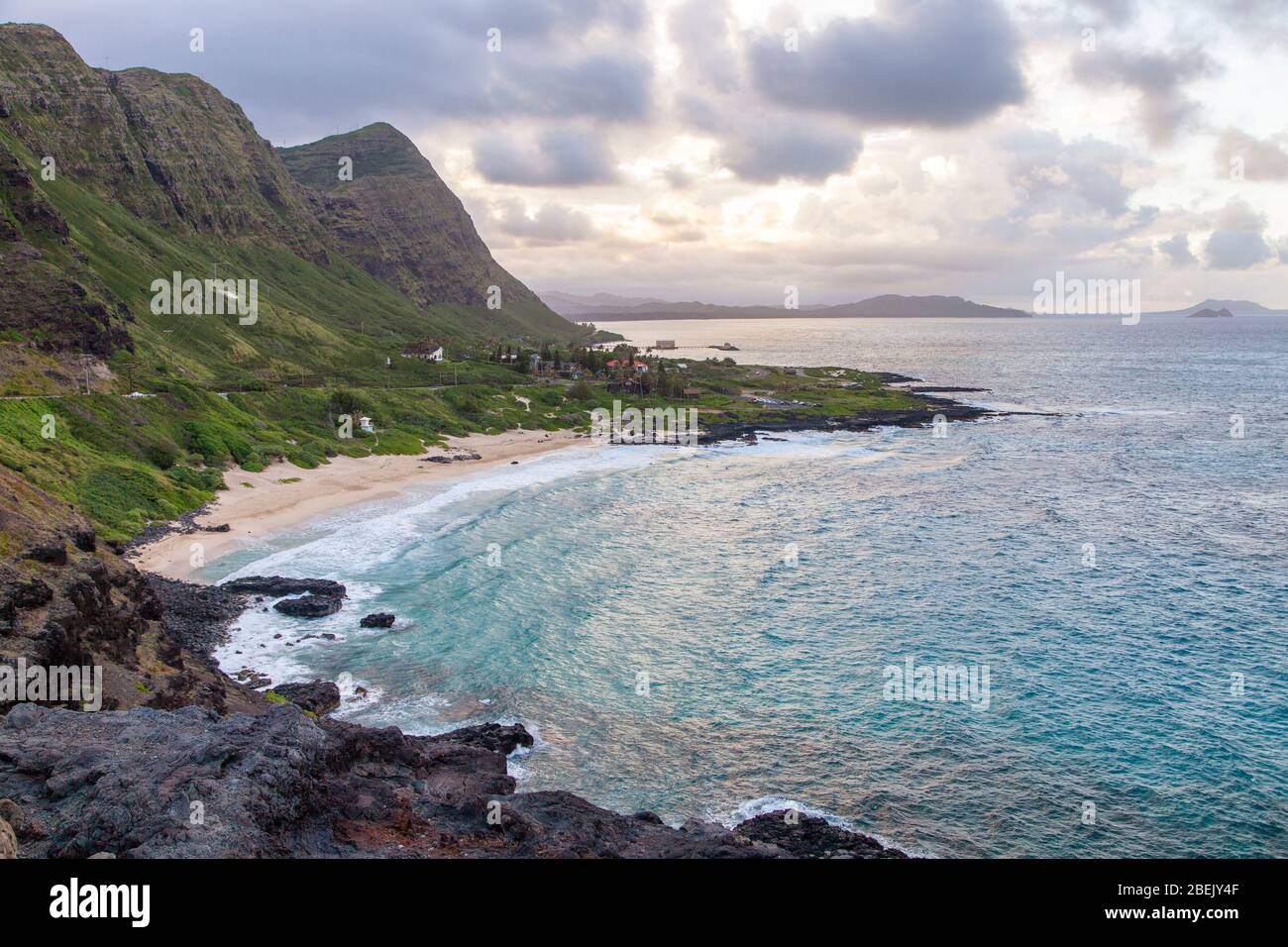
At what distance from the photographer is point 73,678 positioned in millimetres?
20906

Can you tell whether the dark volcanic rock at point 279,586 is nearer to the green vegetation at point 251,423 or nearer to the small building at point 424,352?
the green vegetation at point 251,423

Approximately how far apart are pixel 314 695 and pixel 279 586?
1296cm

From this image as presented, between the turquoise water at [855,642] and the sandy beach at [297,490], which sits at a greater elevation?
the sandy beach at [297,490]

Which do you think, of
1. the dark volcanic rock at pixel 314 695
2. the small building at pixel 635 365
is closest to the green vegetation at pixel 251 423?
the small building at pixel 635 365

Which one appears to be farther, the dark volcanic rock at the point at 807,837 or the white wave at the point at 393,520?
the white wave at the point at 393,520

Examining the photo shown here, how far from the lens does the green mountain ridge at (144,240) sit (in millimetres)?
72125

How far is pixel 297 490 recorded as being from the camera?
59.7 m

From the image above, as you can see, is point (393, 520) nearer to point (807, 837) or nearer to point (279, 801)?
point (807, 837)

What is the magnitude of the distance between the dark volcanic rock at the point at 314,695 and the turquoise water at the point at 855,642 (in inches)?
43.8

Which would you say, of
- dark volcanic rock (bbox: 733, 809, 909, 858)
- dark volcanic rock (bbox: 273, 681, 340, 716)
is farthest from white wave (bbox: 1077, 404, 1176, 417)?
dark volcanic rock (bbox: 273, 681, 340, 716)

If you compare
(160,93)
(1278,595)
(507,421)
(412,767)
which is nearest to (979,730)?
(412,767)

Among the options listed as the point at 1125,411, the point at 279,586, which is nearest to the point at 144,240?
the point at 279,586

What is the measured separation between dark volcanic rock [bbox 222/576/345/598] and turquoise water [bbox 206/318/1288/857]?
52.8 inches
